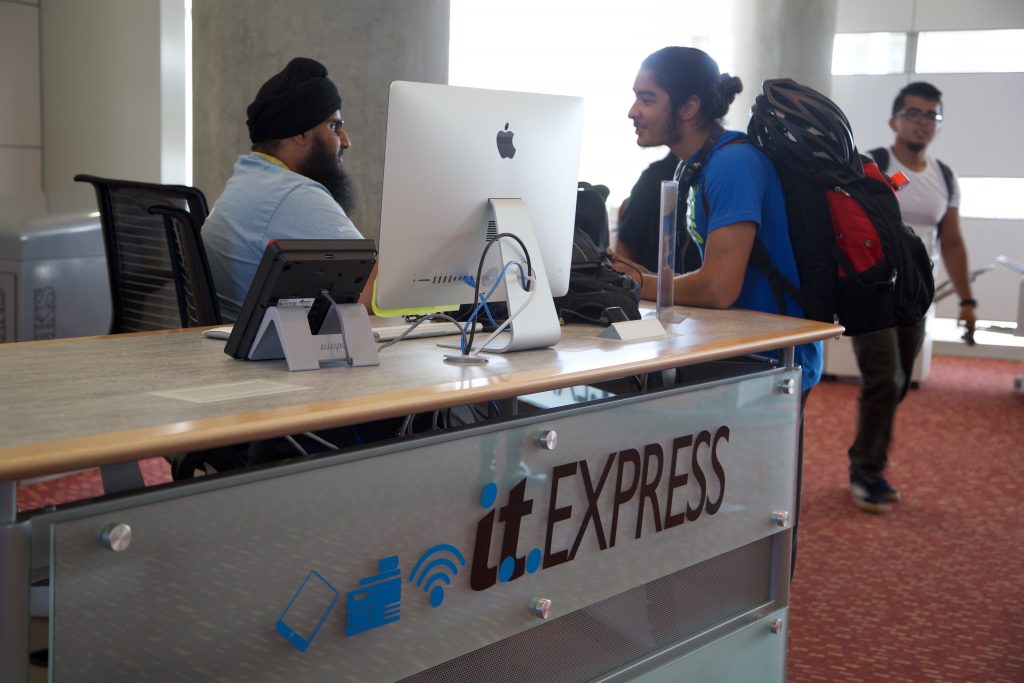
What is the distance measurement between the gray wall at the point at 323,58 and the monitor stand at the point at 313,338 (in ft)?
6.57

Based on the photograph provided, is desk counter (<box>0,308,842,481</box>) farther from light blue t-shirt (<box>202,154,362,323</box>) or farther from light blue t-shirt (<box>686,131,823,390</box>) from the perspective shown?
light blue t-shirt (<box>202,154,362,323</box>)

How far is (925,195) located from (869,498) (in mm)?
1475

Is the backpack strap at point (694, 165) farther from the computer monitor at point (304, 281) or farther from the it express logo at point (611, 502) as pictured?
the computer monitor at point (304, 281)

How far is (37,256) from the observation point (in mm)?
3510

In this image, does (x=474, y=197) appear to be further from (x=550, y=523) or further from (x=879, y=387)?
(x=879, y=387)

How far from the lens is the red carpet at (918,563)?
2.72 meters

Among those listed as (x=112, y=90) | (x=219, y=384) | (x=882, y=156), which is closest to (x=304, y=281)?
(x=219, y=384)

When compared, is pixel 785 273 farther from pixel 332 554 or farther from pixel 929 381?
pixel 929 381

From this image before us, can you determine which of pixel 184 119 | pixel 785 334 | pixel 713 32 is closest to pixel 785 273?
Result: pixel 785 334

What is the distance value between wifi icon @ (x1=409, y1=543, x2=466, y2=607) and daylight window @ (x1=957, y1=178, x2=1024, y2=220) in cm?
789

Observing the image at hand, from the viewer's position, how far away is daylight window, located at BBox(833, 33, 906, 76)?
28.5 ft

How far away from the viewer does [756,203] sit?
2.43 meters

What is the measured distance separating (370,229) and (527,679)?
2307 mm

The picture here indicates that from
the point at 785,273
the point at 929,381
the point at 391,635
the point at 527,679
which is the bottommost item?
the point at 929,381
